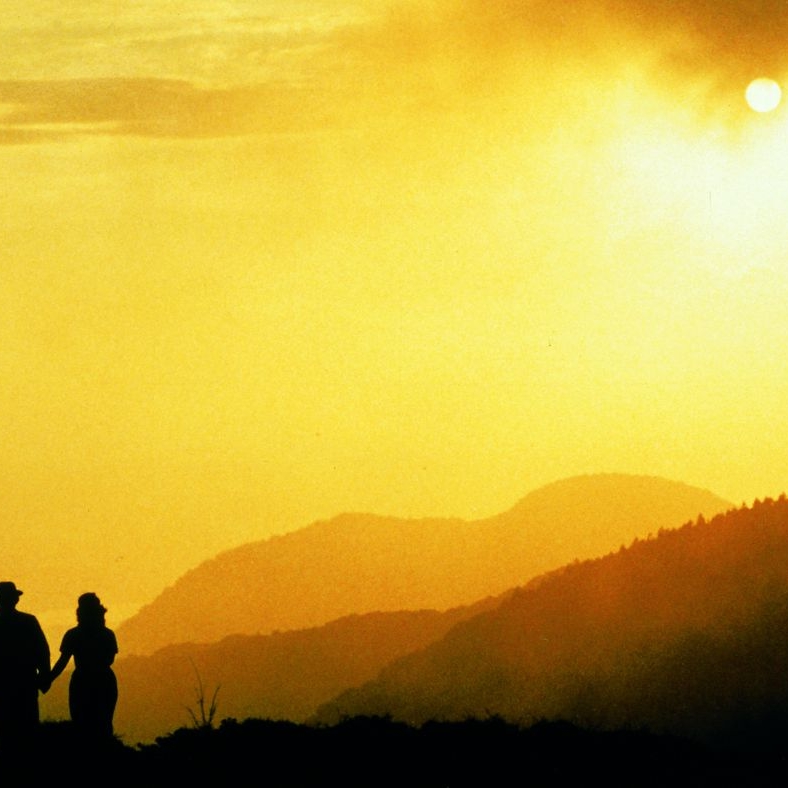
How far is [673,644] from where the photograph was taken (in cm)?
16612

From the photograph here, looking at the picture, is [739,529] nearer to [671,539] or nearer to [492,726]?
[671,539]

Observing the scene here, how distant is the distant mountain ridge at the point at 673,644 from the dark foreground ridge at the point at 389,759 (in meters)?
108

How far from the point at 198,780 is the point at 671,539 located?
571ft

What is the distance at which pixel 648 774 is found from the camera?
20922 millimetres

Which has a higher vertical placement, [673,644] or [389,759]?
[673,644]

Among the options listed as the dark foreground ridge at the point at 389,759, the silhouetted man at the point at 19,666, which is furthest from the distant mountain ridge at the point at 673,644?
the silhouetted man at the point at 19,666

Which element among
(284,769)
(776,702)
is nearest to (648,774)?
(284,769)

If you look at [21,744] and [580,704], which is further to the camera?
[580,704]

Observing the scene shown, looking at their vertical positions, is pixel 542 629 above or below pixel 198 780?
above

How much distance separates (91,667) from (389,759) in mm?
4344

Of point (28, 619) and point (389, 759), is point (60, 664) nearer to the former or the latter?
point (28, 619)

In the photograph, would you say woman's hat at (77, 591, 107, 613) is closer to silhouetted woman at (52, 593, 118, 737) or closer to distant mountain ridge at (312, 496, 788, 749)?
silhouetted woman at (52, 593, 118, 737)

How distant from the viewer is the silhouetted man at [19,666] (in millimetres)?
22797

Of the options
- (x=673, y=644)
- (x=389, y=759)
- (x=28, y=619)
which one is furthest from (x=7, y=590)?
(x=673, y=644)
